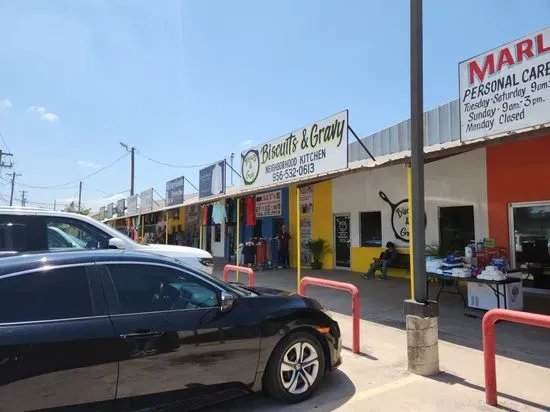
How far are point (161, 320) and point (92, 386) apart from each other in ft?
2.23

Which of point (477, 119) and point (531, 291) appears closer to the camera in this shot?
point (477, 119)

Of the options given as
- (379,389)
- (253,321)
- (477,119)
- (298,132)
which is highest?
(298,132)

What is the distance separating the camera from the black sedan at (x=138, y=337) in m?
3.15

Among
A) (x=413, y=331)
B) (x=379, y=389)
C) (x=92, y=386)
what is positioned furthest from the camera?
(x=413, y=331)

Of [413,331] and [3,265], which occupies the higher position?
[3,265]

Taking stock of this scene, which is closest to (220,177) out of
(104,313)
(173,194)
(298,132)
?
(298,132)

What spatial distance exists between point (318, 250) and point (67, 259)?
544 inches

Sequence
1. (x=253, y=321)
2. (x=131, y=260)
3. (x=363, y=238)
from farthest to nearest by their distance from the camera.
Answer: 1. (x=363, y=238)
2. (x=253, y=321)
3. (x=131, y=260)

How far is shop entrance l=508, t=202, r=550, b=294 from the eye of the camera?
33.5ft

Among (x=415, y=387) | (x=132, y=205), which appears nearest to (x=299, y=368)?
(x=415, y=387)

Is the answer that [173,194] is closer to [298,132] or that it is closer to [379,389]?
[298,132]

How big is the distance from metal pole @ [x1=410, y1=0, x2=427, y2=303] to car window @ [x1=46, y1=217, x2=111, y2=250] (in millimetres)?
4278

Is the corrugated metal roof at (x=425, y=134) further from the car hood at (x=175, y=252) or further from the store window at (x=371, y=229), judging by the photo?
the car hood at (x=175, y=252)

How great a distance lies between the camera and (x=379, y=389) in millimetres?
4734
